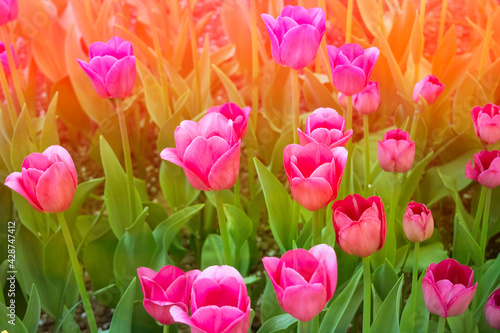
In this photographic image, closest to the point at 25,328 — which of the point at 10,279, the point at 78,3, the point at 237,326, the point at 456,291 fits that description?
the point at 10,279

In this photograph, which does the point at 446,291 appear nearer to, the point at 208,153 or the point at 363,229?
the point at 363,229

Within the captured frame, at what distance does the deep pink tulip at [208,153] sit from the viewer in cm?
45

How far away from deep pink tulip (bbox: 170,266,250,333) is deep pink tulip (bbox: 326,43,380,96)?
234 millimetres

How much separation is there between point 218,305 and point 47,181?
182mm

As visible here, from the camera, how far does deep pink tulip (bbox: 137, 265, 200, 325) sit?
458 mm

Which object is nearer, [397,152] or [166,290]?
[166,290]

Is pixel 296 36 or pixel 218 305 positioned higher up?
pixel 296 36

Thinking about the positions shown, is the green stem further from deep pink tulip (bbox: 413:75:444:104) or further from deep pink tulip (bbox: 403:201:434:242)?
deep pink tulip (bbox: 413:75:444:104)

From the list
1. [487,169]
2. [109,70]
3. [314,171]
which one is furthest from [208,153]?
[487,169]

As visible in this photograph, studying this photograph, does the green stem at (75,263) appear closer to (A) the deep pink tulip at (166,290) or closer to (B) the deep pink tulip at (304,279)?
(A) the deep pink tulip at (166,290)

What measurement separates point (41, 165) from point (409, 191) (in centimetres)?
51

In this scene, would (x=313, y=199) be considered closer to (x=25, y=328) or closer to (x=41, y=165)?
(x=41, y=165)

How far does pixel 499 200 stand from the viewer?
2.85 feet

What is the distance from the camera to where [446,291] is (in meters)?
0.50
